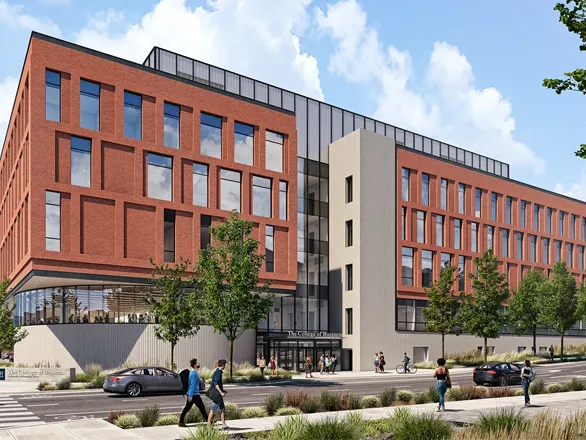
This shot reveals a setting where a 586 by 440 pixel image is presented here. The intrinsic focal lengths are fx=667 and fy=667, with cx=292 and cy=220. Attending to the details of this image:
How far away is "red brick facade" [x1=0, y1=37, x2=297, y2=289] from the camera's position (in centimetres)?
4219

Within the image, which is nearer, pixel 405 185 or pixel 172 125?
pixel 172 125

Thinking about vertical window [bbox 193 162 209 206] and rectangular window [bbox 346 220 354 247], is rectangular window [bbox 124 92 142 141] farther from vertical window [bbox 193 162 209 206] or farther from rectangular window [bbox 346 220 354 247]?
rectangular window [bbox 346 220 354 247]

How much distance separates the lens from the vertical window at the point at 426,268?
66.1 meters

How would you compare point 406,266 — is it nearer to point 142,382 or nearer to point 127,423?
point 142,382

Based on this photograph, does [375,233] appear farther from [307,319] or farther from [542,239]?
[542,239]

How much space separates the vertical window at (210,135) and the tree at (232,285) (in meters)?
9.61

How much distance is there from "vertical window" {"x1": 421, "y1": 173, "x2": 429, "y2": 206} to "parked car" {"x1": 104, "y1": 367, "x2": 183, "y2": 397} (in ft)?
133

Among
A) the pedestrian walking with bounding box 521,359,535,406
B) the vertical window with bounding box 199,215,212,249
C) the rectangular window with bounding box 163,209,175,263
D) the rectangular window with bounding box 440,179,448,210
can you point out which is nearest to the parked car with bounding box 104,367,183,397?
the pedestrian walking with bounding box 521,359,535,406

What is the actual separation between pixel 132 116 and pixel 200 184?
22.9ft

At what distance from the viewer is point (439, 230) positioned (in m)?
68.9

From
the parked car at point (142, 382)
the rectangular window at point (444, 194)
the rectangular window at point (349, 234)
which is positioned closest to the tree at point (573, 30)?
the parked car at point (142, 382)

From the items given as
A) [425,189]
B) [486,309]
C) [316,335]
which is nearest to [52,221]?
[316,335]

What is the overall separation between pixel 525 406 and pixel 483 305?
35.0 m

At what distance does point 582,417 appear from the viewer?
16109mm
